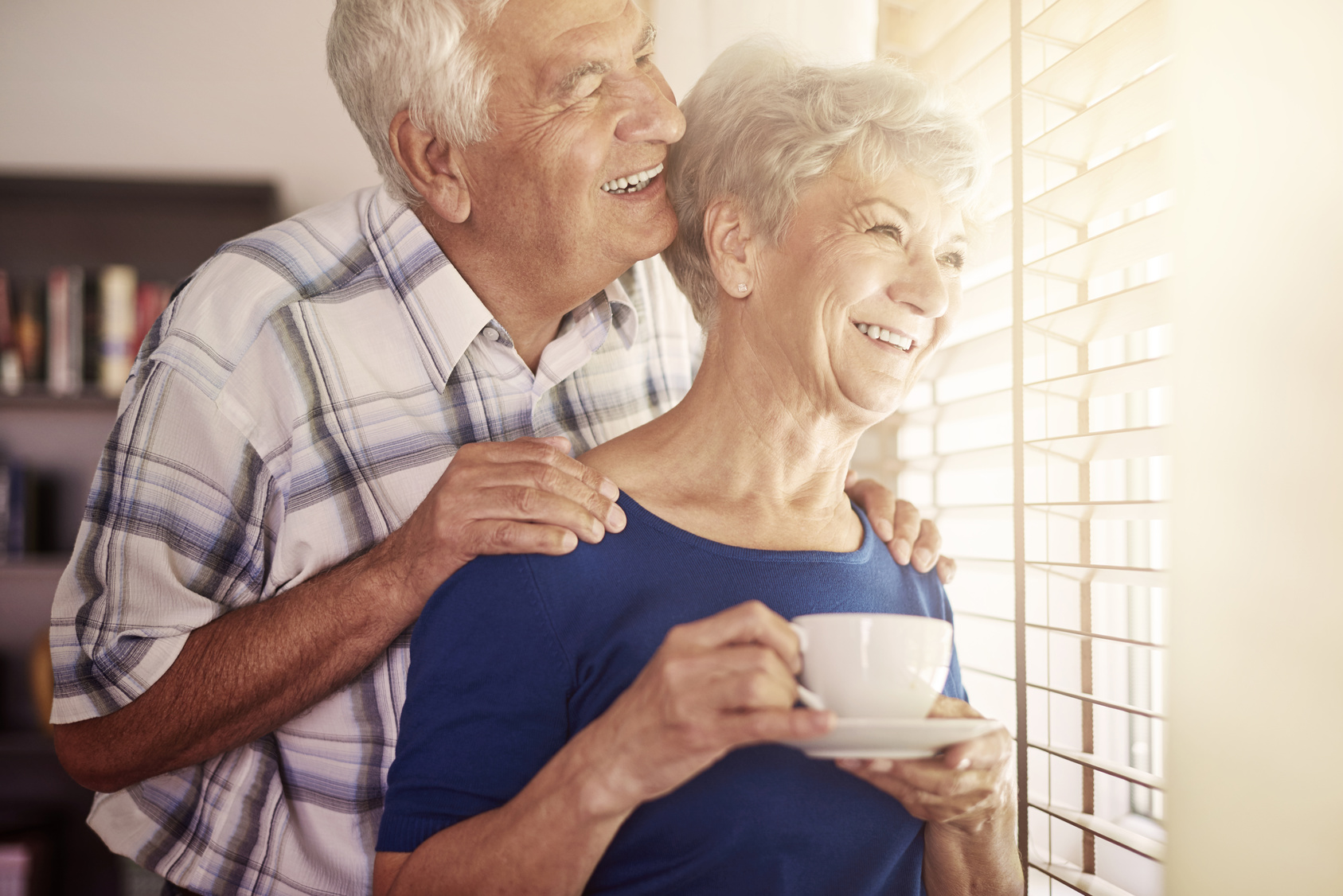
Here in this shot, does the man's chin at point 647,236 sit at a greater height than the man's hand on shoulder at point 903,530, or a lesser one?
greater

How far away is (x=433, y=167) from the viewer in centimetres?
122

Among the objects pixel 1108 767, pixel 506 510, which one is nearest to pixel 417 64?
pixel 506 510

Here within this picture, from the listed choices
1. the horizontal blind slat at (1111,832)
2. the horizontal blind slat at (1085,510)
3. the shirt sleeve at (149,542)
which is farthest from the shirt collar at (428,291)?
the horizontal blind slat at (1111,832)

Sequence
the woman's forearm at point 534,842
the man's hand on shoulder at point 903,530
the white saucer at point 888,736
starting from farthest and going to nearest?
the man's hand on shoulder at point 903,530 → the woman's forearm at point 534,842 → the white saucer at point 888,736

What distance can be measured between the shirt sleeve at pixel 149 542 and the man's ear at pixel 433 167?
16.3 inches

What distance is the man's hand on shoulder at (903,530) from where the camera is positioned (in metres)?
1.07

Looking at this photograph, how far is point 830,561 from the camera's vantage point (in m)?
0.96

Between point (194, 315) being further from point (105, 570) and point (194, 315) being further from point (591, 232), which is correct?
point (591, 232)

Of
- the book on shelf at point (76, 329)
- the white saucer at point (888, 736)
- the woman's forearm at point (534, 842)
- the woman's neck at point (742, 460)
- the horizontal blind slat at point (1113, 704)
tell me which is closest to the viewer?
the white saucer at point (888, 736)

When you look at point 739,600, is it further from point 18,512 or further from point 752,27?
point 18,512

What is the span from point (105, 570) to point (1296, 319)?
1.30m

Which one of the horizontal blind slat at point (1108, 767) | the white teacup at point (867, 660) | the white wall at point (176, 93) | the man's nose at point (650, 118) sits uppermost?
the white wall at point (176, 93)

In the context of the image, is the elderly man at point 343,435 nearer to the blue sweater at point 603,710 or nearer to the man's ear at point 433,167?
the man's ear at point 433,167

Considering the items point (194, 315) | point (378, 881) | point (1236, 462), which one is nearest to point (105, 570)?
point (194, 315)
